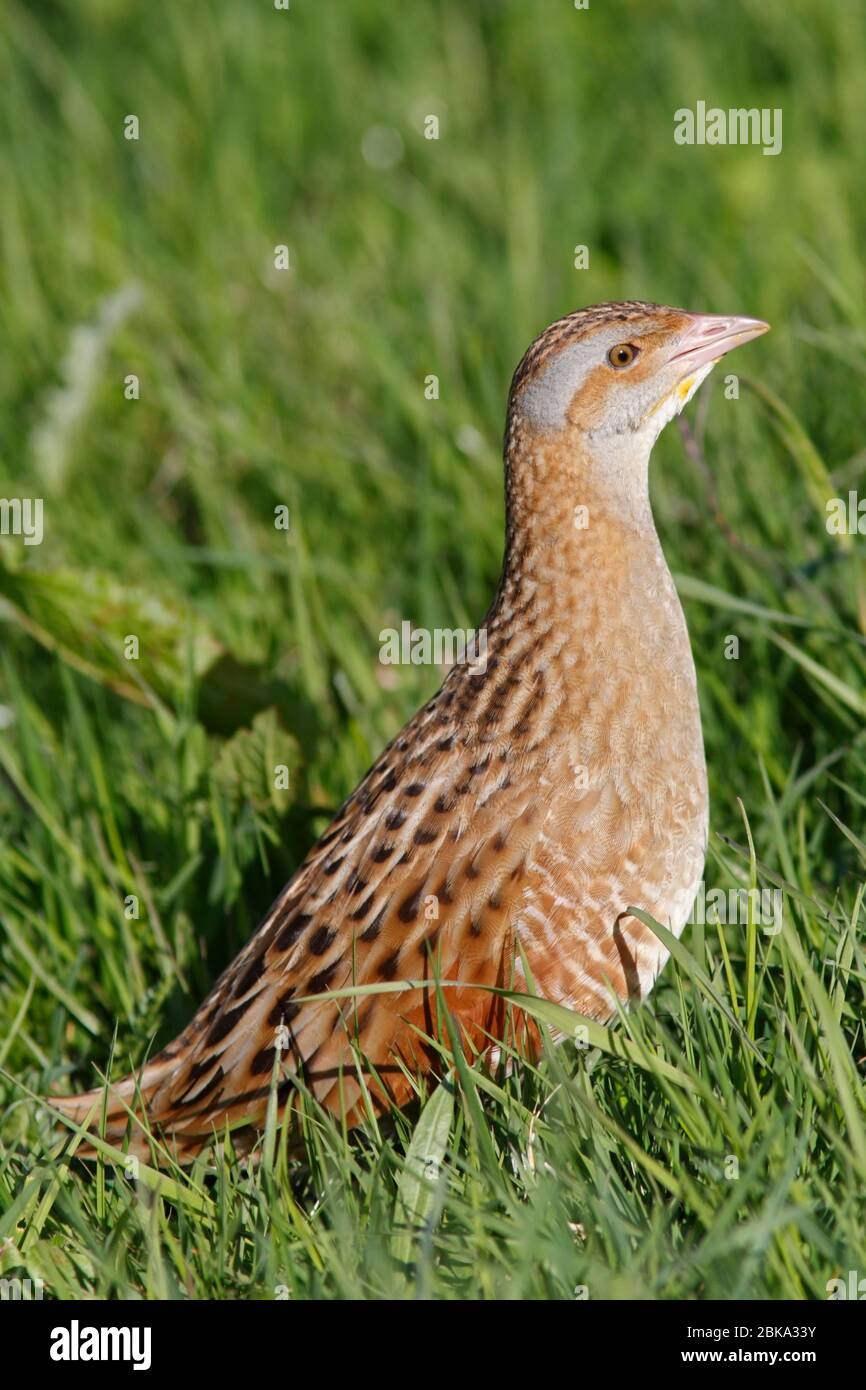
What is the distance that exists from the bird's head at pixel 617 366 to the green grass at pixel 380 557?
57cm

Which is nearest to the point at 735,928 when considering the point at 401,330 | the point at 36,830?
the point at 36,830

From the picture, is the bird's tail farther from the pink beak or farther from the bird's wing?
the pink beak

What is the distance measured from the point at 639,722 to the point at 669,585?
0.31m

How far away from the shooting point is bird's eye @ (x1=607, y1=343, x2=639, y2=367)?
3369 millimetres

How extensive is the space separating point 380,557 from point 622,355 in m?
2.11
